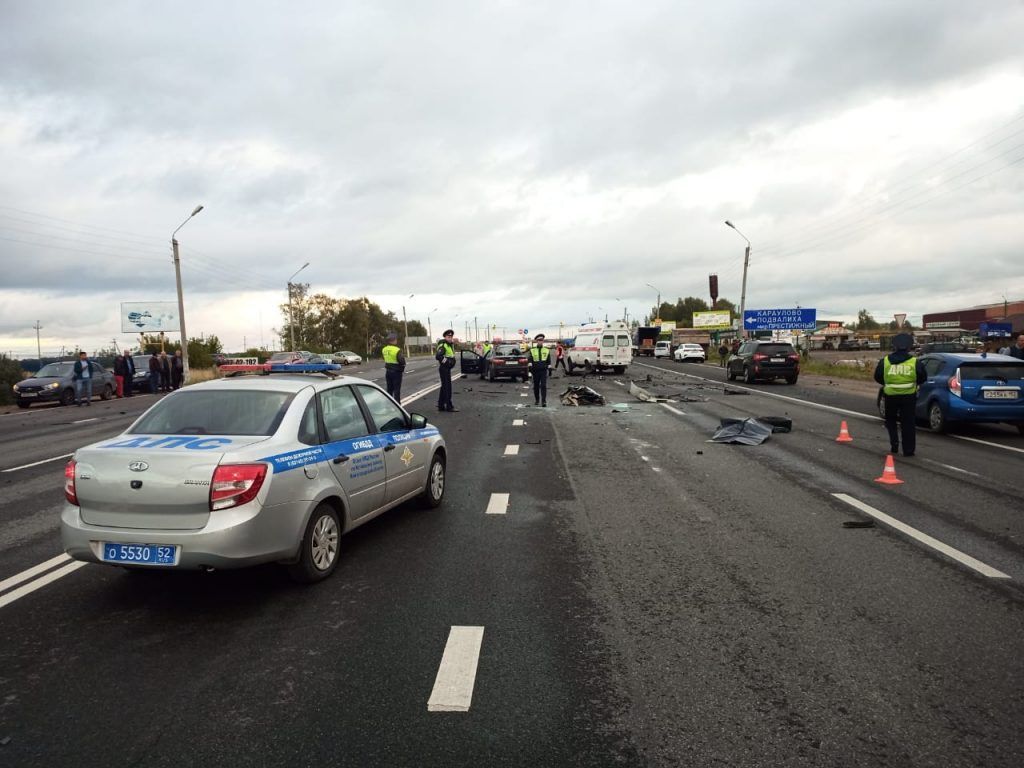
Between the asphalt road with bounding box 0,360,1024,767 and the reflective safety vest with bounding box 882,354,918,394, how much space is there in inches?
112

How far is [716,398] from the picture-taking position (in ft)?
75.6

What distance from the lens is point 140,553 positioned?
4664 mm

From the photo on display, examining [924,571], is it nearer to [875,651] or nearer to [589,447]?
[875,651]

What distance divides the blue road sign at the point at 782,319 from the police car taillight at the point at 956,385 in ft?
123

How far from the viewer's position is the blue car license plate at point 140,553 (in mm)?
4598

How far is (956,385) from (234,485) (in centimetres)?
1314

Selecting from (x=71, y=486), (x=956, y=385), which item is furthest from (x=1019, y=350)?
(x=71, y=486)

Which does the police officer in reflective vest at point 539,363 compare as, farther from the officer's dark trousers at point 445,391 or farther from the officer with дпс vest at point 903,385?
the officer with дпс vest at point 903,385

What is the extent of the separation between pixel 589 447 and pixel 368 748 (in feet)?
31.5

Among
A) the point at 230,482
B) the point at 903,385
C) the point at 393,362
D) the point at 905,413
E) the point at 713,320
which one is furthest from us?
the point at 713,320

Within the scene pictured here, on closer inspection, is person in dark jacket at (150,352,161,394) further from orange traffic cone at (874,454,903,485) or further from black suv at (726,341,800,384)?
orange traffic cone at (874,454,903,485)

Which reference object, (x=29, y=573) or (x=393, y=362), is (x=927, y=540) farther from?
(x=393, y=362)

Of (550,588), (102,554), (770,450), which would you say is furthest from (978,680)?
(770,450)

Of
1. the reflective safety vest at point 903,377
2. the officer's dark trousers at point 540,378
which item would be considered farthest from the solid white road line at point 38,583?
the officer's dark trousers at point 540,378
